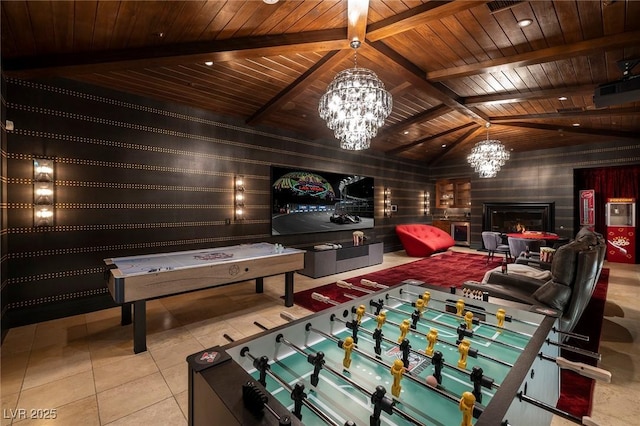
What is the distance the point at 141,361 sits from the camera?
2709mm

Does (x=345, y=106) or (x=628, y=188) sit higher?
(x=345, y=106)

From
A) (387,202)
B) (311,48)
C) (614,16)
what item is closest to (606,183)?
(387,202)

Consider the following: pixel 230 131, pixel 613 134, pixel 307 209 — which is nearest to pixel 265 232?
pixel 307 209

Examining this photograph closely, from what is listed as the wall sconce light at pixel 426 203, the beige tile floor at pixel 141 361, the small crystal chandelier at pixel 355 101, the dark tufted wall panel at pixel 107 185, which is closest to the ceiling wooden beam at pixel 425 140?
the wall sconce light at pixel 426 203

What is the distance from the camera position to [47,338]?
315cm

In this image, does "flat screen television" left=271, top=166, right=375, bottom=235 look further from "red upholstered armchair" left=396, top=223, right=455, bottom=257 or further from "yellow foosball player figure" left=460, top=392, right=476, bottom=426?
"yellow foosball player figure" left=460, top=392, right=476, bottom=426

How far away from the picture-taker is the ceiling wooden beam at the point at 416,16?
8.32 ft

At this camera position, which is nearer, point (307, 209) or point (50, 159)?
point (50, 159)

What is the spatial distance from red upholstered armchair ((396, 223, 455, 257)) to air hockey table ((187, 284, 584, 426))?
632cm

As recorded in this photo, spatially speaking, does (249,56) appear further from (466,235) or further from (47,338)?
(466,235)

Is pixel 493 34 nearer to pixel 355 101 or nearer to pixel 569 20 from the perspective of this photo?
pixel 569 20

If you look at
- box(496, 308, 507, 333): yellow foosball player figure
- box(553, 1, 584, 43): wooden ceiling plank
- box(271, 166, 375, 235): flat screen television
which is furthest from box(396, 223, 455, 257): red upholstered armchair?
box(496, 308, 507, 333): yellow foosball player figure

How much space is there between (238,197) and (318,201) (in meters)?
2.09

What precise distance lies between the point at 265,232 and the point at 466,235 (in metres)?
7.57
